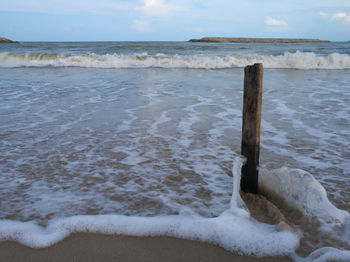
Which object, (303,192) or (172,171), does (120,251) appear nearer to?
(172,171)

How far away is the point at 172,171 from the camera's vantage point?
3398mm

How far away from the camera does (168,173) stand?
11.0ft

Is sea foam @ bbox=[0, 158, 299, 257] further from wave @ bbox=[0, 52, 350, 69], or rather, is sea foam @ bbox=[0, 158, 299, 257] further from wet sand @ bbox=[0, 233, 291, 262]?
wave @ bbox=[0, 52, 350, 69]

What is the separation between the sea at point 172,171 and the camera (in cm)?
227

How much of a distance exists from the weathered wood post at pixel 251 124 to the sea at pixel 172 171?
11cm

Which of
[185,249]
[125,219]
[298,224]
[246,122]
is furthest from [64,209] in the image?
[298,224]

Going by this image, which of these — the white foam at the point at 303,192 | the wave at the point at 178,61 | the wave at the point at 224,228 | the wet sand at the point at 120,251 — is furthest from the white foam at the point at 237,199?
the wave at the point at 178,61

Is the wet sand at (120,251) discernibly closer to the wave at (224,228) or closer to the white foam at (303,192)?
the wave at (224,228)

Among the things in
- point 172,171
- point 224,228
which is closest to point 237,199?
point 224,228

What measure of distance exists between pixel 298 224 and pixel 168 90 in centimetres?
684

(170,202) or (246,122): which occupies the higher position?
(246,122)

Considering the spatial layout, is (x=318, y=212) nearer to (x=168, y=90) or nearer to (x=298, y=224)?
(x=298, y=224)

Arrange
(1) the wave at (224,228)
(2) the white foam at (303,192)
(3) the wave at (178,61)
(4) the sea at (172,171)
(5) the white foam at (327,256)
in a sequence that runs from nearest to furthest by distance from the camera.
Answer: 1. (5) the white foam at (327,256)
2. (1) the wave at (224,228)
3. (4) the sea at (172,171)
4. (2) the white foam at (303,192)
5. (3) the wave at (178,61)

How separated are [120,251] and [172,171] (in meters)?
1.42
